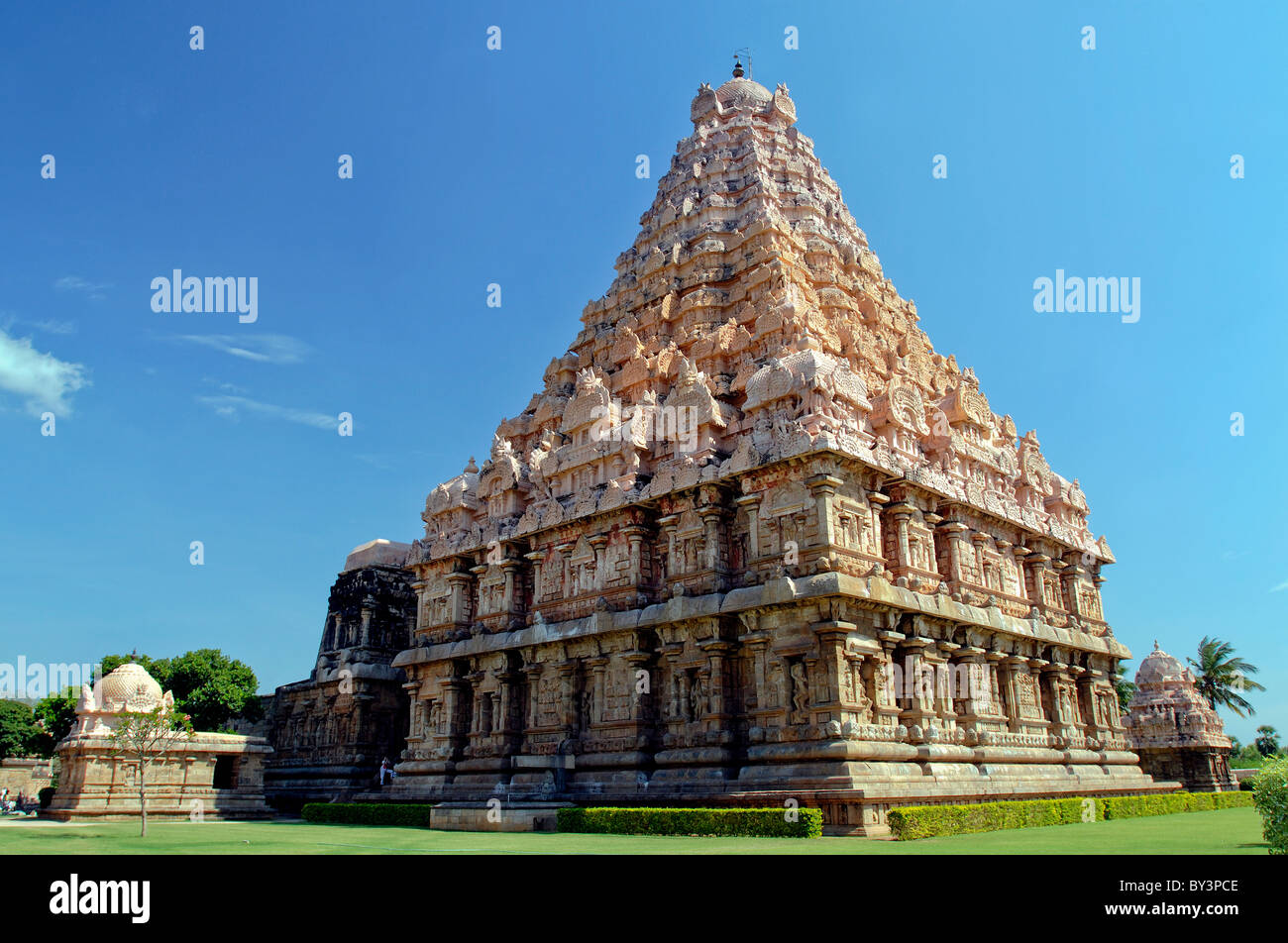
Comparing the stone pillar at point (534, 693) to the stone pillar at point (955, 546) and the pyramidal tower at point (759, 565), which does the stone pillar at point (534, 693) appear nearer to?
the pyramidal tower at point (759, 565)

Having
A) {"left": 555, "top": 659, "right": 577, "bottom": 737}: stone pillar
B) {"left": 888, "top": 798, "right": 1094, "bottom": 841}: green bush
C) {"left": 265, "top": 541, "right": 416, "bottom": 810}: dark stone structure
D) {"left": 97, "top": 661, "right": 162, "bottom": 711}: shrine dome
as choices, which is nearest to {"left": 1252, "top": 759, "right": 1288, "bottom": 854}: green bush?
{"left": 888, "top": 798, "right": 1094, "bottom": 841}: green bush

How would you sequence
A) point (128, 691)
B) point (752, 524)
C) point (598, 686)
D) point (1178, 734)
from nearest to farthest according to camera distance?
point (752, 524), point (598, 686), point (128, 691), point (1178, 734)

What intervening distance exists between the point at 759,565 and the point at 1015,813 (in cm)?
749

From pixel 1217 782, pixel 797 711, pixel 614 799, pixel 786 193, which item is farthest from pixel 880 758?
pixel 1217 782

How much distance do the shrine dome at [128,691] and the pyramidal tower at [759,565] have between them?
27.1 feet

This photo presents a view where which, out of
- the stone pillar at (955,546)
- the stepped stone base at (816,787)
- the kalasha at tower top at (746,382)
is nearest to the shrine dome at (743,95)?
the kalasha at tower top at (746,382)

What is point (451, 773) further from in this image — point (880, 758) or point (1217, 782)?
point (1217, 782)

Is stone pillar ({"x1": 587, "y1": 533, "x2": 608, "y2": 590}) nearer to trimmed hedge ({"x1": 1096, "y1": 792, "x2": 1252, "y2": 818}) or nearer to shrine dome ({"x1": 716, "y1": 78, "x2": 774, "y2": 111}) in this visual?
trimmed hedge ({"x1": 1096, "y1": 792, "x2": 1252, "y2": 818})

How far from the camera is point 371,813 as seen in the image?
25.8m

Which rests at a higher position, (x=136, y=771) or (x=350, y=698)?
(x=350, y=698)

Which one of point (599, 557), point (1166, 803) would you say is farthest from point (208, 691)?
point (1166, 803)

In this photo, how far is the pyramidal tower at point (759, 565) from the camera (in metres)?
20.7

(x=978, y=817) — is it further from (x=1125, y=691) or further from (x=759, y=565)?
(x=1125, y=691)
